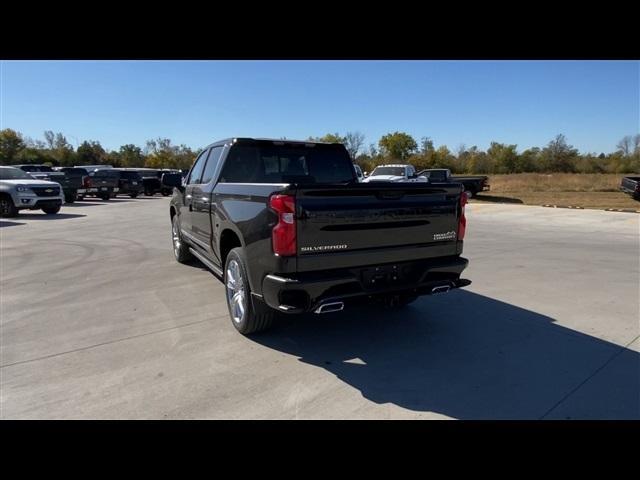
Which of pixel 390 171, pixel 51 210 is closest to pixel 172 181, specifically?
pixel 51 210

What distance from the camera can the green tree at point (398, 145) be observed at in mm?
75938

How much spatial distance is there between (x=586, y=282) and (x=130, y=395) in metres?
6.50

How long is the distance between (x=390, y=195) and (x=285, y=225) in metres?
1.07

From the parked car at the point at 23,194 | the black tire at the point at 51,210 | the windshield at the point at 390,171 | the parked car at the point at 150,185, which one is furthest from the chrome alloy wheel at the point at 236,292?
the parked car at the point at 150,185

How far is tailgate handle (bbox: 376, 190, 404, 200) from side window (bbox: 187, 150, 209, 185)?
3.35 meters

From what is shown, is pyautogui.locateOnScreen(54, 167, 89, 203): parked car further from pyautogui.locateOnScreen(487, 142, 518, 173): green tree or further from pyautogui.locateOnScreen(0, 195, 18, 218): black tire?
pyautogui.locateOnScreen(487, 142, 518, 173): green tree

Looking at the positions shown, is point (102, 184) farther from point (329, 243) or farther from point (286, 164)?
point (329, 243)

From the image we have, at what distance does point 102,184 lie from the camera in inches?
1005

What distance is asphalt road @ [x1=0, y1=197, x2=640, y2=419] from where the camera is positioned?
296cm

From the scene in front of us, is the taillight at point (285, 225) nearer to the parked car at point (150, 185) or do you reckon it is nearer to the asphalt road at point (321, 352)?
the asphalt road at point (321, 352)

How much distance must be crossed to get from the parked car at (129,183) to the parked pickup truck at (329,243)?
2756 centimetres

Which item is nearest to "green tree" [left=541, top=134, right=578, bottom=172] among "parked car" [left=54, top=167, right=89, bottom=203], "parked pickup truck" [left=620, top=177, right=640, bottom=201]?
"parked pickup truck" [left=620, top=177, right=640, bottom=201]
